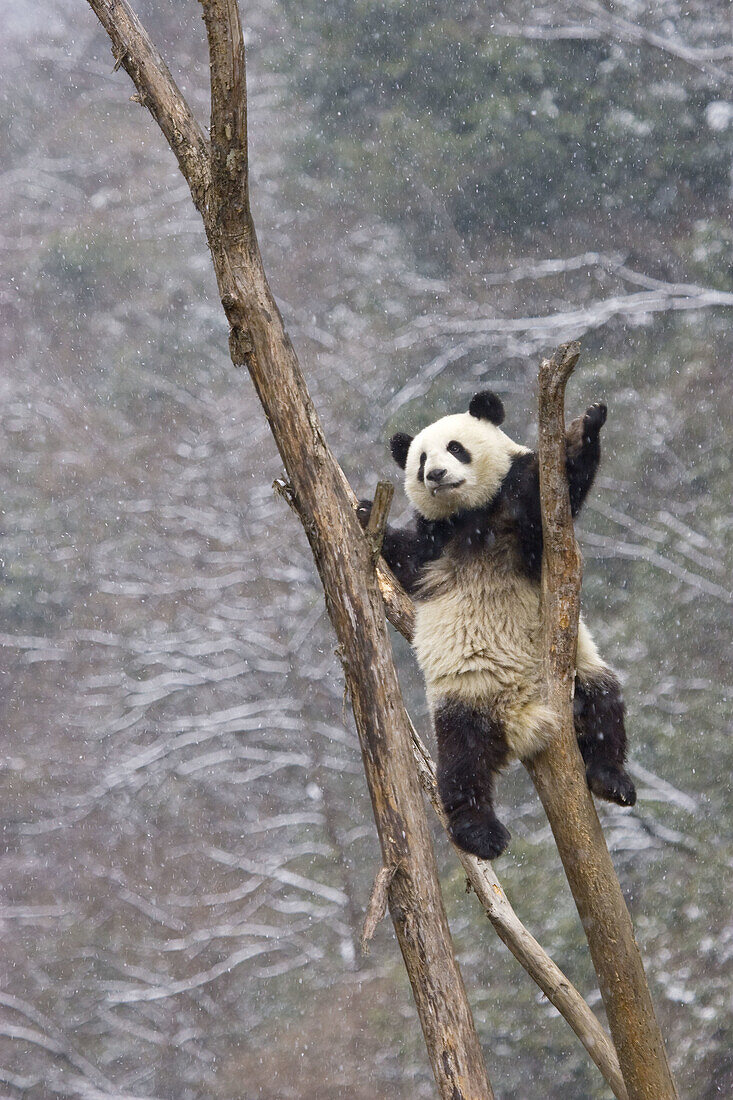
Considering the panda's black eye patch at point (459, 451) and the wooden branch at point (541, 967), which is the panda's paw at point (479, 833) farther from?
the panda's black eye patch at point (459, 451)

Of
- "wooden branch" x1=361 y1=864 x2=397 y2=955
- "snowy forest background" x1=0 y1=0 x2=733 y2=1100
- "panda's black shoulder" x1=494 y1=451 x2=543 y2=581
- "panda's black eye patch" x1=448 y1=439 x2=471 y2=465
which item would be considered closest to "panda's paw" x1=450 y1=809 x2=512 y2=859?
"wooden branch" x1=361 y1=864 x2=397 y2=955

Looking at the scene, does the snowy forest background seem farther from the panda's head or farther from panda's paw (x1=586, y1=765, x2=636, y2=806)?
panda's paw (x1=586, y1=765, x2=636, y2=806)

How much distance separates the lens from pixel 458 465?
2770mm

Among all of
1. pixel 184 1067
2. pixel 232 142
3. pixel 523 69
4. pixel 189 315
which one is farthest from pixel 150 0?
pixel 184 1067

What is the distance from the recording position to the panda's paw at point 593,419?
2.27 m

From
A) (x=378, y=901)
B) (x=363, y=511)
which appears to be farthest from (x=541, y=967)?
(x=363, y=511)

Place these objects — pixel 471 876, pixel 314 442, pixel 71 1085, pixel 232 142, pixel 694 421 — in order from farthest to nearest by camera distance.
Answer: pixel 694 421
pixel 71 1085
pixel 471 876
pixel 314 442
pixel 232 142

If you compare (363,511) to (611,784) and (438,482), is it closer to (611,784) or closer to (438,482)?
(438,482)

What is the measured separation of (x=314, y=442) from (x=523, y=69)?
551 cm

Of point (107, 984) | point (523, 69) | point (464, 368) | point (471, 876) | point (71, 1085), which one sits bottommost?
point (71, 1085)

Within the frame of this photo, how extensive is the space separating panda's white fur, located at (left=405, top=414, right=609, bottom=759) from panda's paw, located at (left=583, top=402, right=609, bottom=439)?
518 millimetres

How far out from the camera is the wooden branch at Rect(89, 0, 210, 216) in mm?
2275

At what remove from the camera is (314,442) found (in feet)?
7.50

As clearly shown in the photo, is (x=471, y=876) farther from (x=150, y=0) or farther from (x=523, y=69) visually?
(x=150, y=0)
